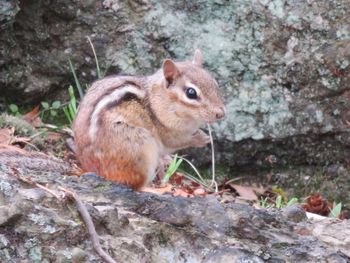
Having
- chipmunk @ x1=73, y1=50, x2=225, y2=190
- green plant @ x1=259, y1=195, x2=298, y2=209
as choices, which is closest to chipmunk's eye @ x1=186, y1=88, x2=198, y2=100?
chipmunk @ x1=73, y1=50, x2=225, y2=190

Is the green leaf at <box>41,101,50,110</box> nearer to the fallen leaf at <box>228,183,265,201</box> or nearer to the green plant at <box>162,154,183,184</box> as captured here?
the green plant at <box>162,154,183,184</box>

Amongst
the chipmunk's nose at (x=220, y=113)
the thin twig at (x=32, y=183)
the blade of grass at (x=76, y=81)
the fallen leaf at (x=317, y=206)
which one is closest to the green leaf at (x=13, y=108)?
the blade of grass at (x=76, y=81)

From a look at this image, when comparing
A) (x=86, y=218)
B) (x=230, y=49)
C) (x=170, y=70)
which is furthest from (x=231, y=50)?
(x=86, y=218)

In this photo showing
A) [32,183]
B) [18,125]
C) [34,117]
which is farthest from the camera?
[34,117]

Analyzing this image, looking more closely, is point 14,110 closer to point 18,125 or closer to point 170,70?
point 18,125

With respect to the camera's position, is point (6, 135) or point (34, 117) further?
point (34, 117)

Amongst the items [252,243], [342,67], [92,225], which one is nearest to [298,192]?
[342,67]

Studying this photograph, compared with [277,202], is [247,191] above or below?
below
